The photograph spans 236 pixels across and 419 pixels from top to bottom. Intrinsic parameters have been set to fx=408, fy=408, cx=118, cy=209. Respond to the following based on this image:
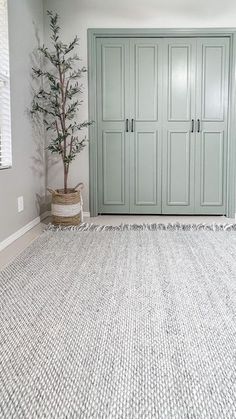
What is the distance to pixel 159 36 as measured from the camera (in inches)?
160

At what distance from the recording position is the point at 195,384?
118 centimetres

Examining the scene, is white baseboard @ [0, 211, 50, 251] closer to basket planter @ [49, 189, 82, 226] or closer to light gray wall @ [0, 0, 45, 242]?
light gray wall @ [0, 0, 45, 242]

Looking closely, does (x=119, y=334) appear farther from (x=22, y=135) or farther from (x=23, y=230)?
(x=22, y=135)

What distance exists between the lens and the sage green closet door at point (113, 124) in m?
4.11

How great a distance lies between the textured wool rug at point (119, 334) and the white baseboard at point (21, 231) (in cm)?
30

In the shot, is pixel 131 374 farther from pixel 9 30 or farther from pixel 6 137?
pixel 9 30

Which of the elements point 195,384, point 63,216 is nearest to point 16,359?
point 195,384

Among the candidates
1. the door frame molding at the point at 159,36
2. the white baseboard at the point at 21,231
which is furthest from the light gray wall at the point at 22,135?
the door frame molding at the point at 159,36

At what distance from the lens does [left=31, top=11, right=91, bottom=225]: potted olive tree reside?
3668 millimetres

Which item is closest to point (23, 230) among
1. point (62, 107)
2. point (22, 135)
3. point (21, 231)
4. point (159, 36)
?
point (21, 231)

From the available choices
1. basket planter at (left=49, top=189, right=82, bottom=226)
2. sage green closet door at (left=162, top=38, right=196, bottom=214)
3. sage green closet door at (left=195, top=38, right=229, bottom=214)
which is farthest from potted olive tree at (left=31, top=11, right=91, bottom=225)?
sage green closet door at (left=195, top=38, right=229, bottom=214)

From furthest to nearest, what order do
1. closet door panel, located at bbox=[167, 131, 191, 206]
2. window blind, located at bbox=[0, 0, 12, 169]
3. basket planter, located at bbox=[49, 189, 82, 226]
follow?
closet door panel, located at bbox=[167, 131, 191, 206] → basket planter, located at bbox=[49, 189, 82, 226] → window blind, located at bbox=[0, 0, 12, 169]

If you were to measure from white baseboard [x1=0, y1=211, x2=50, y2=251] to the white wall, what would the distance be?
63.2 inches

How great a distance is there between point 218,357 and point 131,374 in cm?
31
